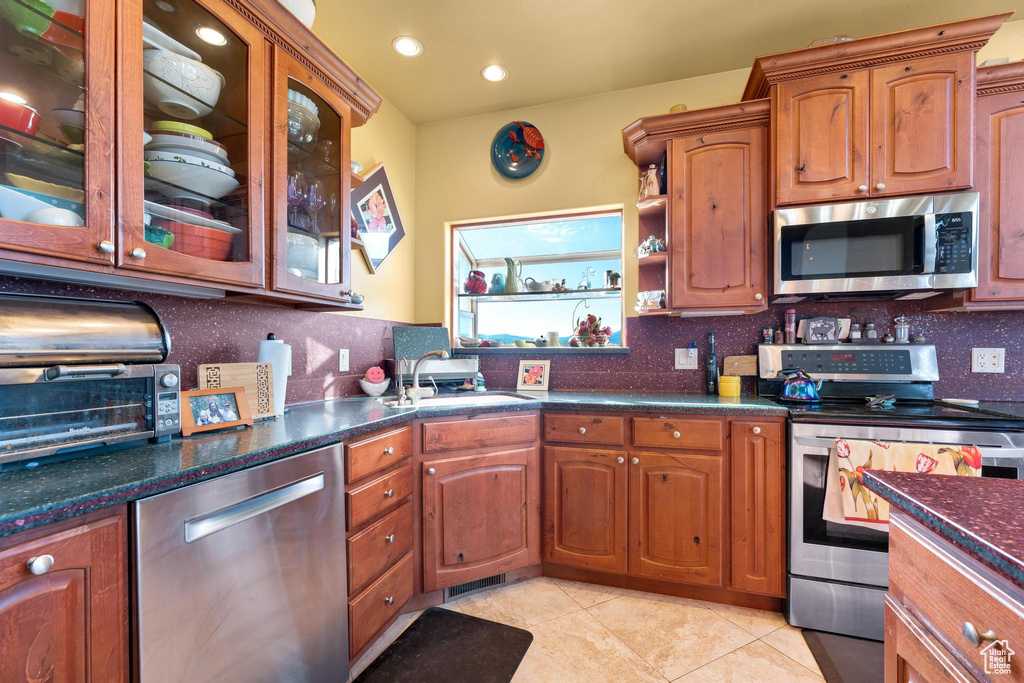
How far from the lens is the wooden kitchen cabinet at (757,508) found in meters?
1.86

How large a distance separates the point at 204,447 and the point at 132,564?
0.35m

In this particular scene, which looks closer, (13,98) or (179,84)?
(13,98)

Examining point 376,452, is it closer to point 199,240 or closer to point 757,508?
point 199,240

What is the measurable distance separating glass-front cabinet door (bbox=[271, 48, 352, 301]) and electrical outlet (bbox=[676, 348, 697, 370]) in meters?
1.83

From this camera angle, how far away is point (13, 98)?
975mm

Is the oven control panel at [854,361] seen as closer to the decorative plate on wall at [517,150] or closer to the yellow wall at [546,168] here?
the yellow wall at [546,168]

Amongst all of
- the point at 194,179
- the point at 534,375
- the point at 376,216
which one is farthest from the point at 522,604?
the point at 376,216

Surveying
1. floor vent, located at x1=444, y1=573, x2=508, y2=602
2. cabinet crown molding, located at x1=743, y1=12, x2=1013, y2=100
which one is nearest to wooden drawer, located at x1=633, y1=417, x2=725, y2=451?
floor vent, located at x1=444, y1=573, x2=508, y2=602

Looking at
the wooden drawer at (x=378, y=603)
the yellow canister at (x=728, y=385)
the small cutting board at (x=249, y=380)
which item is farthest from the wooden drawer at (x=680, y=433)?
the small cutting board at (x=249, y=380)

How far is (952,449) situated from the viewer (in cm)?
160

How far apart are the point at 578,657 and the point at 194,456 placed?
151cm

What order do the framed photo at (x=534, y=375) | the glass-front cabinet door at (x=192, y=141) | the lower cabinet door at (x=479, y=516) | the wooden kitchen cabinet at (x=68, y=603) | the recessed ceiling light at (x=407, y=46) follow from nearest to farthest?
the wooden kitchen cabinet at (x=68, y=603) < the glass-front cabinet door at (x=192, y=141) < the lower cabinet door at (x=479, y=516) < the recessed ceiling light at (x=407, y=46) < the framed photo at (x=534, y=375)

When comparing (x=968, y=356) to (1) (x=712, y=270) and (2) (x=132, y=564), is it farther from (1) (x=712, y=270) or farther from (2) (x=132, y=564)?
(2) (x=132, y=564)

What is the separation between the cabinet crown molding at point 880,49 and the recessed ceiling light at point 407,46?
1.67 m
